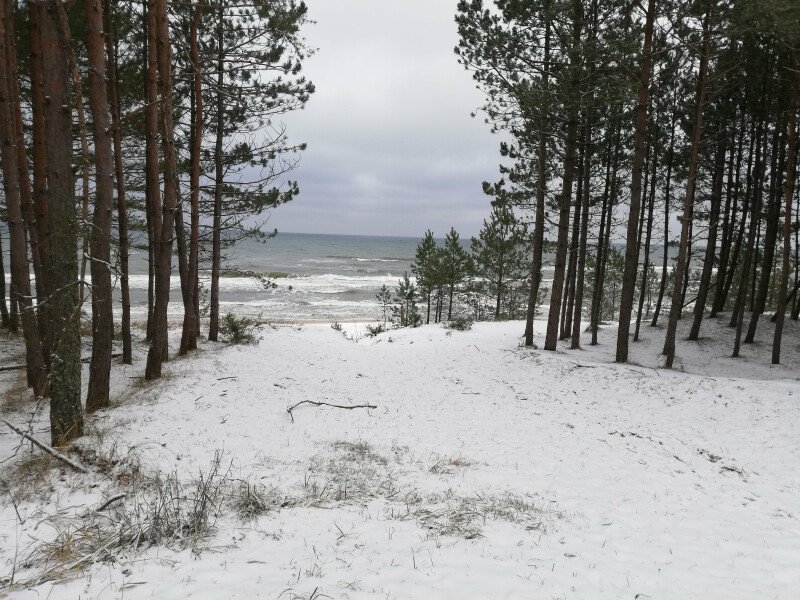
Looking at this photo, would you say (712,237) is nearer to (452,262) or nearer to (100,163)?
(452,262)

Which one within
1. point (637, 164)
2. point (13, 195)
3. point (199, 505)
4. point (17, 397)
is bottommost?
point (17, 397)

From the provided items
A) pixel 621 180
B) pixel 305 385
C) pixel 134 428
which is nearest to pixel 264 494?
pixel 134 428

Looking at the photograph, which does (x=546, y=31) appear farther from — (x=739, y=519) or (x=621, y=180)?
(x=739, y=519)

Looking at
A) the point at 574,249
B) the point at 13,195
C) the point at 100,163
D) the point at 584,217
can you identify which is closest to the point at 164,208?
the point at 13,195

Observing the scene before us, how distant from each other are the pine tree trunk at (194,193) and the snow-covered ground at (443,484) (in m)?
1.36

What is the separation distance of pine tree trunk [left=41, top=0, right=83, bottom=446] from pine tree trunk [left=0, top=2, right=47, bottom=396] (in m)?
1.96

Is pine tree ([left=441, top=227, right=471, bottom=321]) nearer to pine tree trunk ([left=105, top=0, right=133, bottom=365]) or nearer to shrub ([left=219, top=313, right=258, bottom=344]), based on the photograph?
shrub ([left=219, top=313, right=258, bottom=344])

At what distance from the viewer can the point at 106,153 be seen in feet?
20.8

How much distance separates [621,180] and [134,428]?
1642 cm

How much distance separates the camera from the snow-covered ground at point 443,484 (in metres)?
3.59

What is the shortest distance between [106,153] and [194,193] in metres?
5.51

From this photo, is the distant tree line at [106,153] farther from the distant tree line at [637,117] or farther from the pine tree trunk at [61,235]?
the distant tree line at [637,117]

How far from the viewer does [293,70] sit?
11391mm

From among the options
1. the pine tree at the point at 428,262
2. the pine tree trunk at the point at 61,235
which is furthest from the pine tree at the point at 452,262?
the pine tree trunk at the point at 61,235
